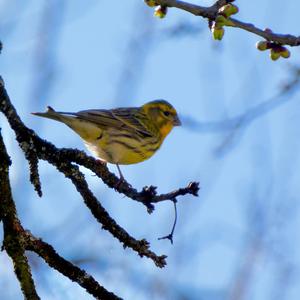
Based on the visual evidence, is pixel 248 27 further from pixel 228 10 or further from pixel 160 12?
pixel 160 12

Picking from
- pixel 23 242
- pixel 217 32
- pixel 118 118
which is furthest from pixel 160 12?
pixel 118 118

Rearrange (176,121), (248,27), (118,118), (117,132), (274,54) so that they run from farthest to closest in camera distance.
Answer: (176,121) → (118,118) → (117,132) → (274,54) → (248,27)

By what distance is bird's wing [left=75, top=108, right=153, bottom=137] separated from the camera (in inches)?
243

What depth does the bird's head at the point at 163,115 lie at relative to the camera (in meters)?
7.74

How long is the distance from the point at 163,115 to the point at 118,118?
1.19 m

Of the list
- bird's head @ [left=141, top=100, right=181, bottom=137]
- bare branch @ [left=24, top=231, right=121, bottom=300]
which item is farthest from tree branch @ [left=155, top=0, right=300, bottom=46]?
bird's head @ [left=141, top=100, right=181, bottom=137]

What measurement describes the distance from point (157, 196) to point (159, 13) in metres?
1.02

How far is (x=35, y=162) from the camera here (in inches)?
125

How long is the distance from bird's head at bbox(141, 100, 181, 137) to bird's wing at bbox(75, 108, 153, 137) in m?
0.17

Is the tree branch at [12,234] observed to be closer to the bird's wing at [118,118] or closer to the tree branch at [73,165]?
the tree branch at [73,165]

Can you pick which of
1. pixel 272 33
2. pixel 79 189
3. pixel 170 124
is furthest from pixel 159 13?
pixel 170 124

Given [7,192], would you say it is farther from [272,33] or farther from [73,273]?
[272,33]

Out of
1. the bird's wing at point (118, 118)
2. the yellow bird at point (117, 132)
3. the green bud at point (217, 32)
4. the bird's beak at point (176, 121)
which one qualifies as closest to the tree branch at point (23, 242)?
the green bud at point (217, 32)

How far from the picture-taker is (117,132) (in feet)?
21.2
